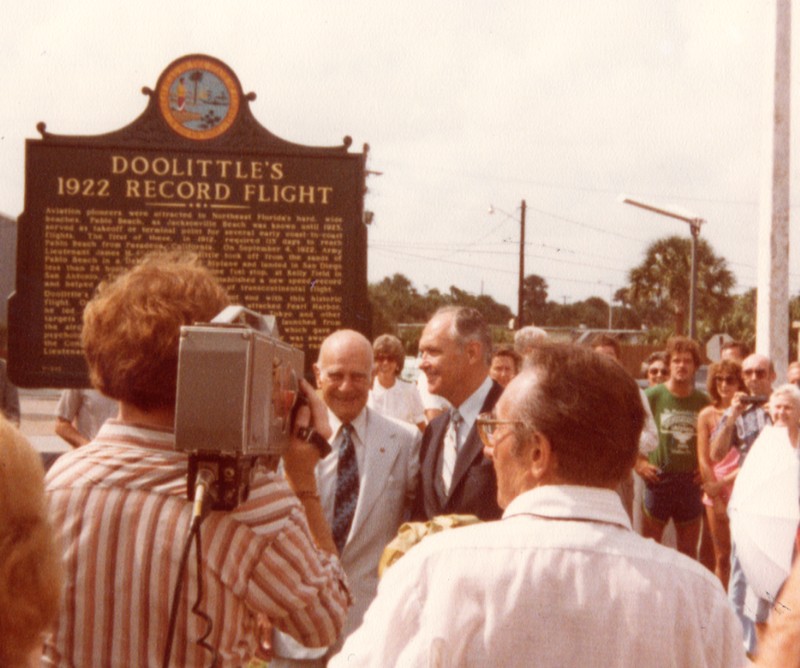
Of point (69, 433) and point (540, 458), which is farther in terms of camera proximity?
point (69, 433)

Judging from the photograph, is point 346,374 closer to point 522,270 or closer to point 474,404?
point 474,404

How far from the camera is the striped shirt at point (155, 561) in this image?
7.34 feet

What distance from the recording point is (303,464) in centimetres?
270

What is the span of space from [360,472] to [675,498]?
505 centimetres

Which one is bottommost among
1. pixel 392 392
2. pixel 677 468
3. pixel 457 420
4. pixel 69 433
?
pixel 677 468

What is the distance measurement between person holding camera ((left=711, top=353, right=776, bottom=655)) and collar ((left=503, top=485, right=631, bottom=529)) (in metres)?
4.60

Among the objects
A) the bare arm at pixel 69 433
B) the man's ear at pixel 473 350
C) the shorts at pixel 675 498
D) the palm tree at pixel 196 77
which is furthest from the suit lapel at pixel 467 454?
the shorts at pixel 675 498

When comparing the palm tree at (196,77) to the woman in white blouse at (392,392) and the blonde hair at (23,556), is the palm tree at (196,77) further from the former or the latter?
the blonde hair at (23,556)

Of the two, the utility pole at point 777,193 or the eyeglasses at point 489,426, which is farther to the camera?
the utility pole at point 777,193

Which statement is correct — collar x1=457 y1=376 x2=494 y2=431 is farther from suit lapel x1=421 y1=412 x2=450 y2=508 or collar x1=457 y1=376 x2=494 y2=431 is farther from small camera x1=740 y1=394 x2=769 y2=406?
small camera x1=740 y1=394 x2=769 y2=406

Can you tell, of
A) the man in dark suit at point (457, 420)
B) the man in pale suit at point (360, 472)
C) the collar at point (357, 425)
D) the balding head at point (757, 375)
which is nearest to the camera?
the man in dark suit at point (457, 420)

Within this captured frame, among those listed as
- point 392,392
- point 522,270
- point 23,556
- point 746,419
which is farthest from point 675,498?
point 522,270

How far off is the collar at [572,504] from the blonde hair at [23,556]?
0.99m

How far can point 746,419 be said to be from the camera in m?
7.81
